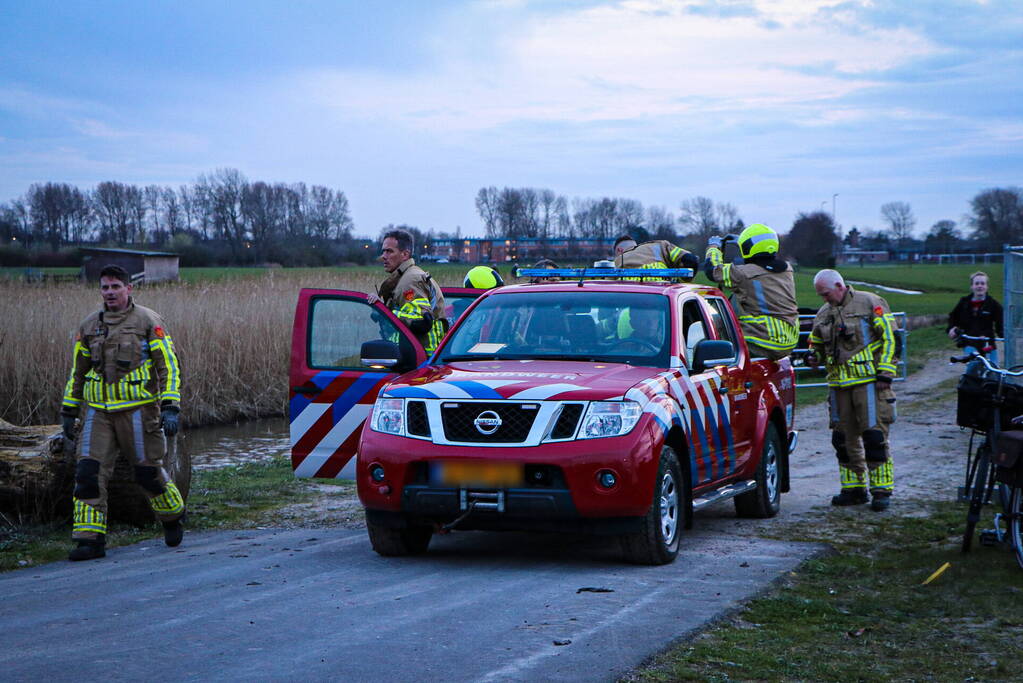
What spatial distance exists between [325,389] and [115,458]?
61.0 inches

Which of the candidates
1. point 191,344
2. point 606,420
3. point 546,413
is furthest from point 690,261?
point 191,344

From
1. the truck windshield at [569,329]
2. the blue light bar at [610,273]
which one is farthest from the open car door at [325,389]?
the blue light bar at [610,273]

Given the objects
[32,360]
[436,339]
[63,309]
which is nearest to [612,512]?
[436,339]

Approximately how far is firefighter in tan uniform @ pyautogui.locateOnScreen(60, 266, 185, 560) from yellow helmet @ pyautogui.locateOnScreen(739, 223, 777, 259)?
5.25 metres

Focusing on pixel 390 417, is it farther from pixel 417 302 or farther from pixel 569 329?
pixel 417 302

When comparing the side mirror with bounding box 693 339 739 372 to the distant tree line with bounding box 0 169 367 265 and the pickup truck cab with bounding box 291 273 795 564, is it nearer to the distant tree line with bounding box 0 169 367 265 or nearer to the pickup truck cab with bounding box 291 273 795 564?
the pickup truck cab with bounding box 291 273 795 564

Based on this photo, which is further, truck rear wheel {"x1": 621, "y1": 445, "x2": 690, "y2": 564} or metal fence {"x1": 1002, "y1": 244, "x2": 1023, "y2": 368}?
metal fence {"x1": 1002, "y1": 244, "x2": 1023, "y2": 368}

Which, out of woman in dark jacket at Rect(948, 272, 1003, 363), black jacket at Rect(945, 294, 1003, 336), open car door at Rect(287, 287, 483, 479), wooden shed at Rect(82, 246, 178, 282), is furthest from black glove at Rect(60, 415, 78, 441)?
wooden shed at Rect(82, 246, 178, 282)

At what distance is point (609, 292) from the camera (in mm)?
8602

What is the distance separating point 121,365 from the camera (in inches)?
336

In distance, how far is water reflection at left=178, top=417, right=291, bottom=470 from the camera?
52.1ft

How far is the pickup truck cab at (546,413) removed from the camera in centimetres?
714

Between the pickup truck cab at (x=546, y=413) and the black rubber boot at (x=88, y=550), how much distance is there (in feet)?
4.74

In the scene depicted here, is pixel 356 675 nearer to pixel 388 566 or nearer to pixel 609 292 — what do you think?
pixel 388 566
